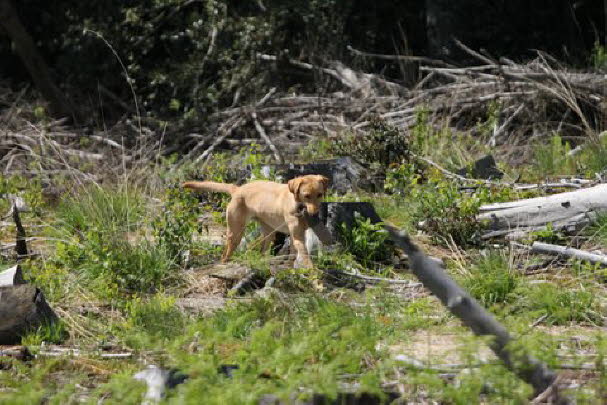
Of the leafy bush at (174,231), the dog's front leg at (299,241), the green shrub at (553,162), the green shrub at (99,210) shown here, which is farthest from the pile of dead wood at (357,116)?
the dog's front leg at (299,241)

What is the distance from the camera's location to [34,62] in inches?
535

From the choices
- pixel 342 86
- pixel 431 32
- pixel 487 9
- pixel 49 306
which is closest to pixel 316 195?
pixel 49 306

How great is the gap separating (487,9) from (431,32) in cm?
132

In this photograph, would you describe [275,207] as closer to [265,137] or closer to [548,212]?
[548,212]

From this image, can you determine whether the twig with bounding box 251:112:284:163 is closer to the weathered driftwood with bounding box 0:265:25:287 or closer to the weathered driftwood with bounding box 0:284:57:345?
the weathered driftwood with bounding box 0:265:25:287

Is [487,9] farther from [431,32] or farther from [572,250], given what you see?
[572,250]

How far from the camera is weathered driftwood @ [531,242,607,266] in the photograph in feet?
20.1

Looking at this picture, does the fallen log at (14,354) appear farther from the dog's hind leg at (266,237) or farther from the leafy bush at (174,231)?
the dog's hind leg at (266,237)

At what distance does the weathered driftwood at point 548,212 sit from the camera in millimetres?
6816

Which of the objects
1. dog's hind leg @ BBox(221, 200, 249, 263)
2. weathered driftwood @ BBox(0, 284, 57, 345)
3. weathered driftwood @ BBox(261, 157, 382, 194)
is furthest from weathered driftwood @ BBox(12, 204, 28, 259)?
weathered driftwood @ BBox(261, 157, 382, 194)

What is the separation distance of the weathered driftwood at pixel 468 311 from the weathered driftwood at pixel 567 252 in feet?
9.66

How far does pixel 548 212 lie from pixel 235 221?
241cm

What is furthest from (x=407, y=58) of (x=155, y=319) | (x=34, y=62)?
(x=155, y=319)

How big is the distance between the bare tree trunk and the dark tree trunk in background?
586cm
